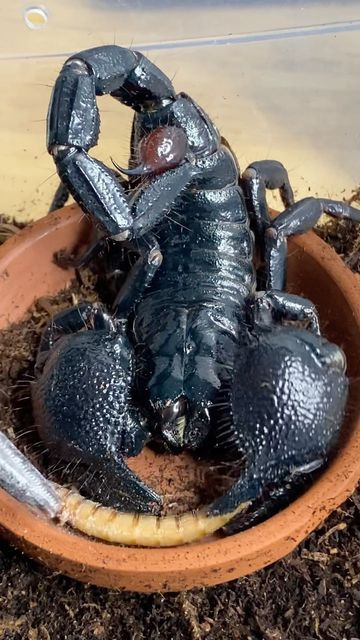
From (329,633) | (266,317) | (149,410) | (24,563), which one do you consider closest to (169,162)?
(266,317)

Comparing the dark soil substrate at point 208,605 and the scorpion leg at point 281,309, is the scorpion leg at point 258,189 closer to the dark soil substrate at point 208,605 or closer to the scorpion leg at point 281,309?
the scorpion leg at point 281,309

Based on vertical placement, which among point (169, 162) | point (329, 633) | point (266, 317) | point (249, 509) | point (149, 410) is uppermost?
point (169, 162)

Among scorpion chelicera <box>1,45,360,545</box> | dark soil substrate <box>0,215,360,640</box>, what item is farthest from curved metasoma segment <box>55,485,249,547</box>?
dark soil substrate <box>0,215,360,640</box>

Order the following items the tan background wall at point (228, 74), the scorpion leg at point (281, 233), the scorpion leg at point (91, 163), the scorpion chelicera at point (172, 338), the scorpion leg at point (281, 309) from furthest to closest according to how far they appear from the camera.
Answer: the tan background wall at point (228, 74), the scorpion leg at point (281, 233), the scorpion leg at point (281, 309), the scorpion chelicera at point (172, 338), the scorpion leg at point (91, 163)

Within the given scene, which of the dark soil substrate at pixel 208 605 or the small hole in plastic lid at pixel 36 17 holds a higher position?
the small hole in plastic lid at pixel 36 17

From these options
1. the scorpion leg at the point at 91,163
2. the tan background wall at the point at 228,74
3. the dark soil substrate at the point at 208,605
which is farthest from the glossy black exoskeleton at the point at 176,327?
the tan background wall at the point at 228,74

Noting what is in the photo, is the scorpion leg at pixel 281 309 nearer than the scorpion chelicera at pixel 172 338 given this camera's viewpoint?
No

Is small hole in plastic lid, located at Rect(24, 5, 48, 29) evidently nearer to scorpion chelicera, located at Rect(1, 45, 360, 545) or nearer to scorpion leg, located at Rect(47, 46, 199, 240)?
scorpion chelicera, located at Rect(1, 45, 360, 545)

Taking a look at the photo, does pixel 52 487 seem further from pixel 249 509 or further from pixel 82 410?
pixel 249 509
